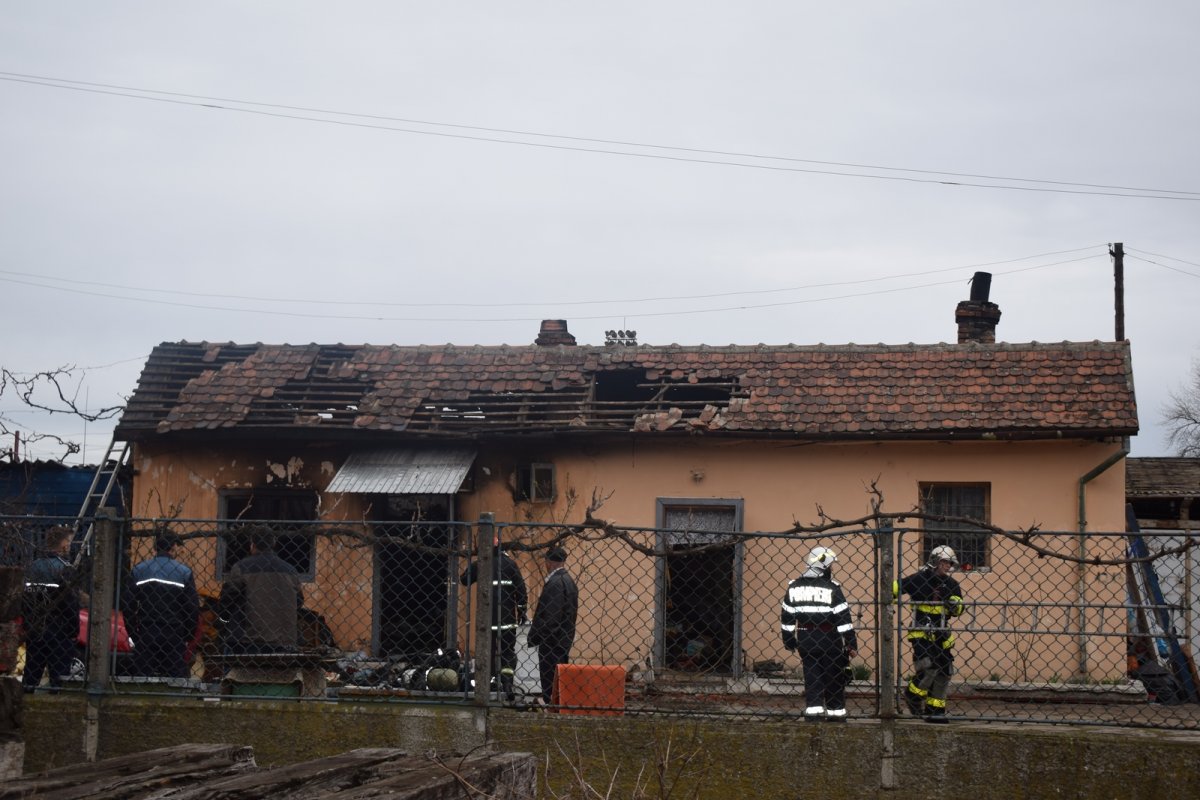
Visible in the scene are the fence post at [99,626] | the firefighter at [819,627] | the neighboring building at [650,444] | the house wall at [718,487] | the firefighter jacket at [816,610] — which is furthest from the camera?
the neighboring building at [650,444]

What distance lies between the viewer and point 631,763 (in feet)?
21.8

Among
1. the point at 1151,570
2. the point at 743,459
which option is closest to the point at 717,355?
the point at 743,459

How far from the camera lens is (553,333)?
18281mm

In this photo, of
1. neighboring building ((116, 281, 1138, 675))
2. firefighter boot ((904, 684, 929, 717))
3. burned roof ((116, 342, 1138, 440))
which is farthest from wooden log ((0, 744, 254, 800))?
burned roof ((116, 342, 1138, 440))

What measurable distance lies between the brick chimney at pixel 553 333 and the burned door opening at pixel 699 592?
3997 mm

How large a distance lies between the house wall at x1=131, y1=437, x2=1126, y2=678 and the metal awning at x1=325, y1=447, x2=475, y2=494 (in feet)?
1.42

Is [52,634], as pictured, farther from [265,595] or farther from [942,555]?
[942,555]

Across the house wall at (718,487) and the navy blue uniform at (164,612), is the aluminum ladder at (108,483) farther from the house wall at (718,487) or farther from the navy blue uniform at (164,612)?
the navy blue uniform at (164,612)

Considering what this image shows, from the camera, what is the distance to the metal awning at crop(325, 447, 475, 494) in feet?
48.3

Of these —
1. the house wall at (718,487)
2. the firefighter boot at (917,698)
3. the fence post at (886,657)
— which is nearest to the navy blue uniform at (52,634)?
the fence post at (886,657)

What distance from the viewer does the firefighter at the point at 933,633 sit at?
9109mm

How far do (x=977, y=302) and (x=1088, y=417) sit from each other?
3.16 m

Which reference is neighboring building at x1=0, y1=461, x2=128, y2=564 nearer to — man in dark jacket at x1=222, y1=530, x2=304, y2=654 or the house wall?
the house wall

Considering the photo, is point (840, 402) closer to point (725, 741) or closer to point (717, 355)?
point (717, 355)
